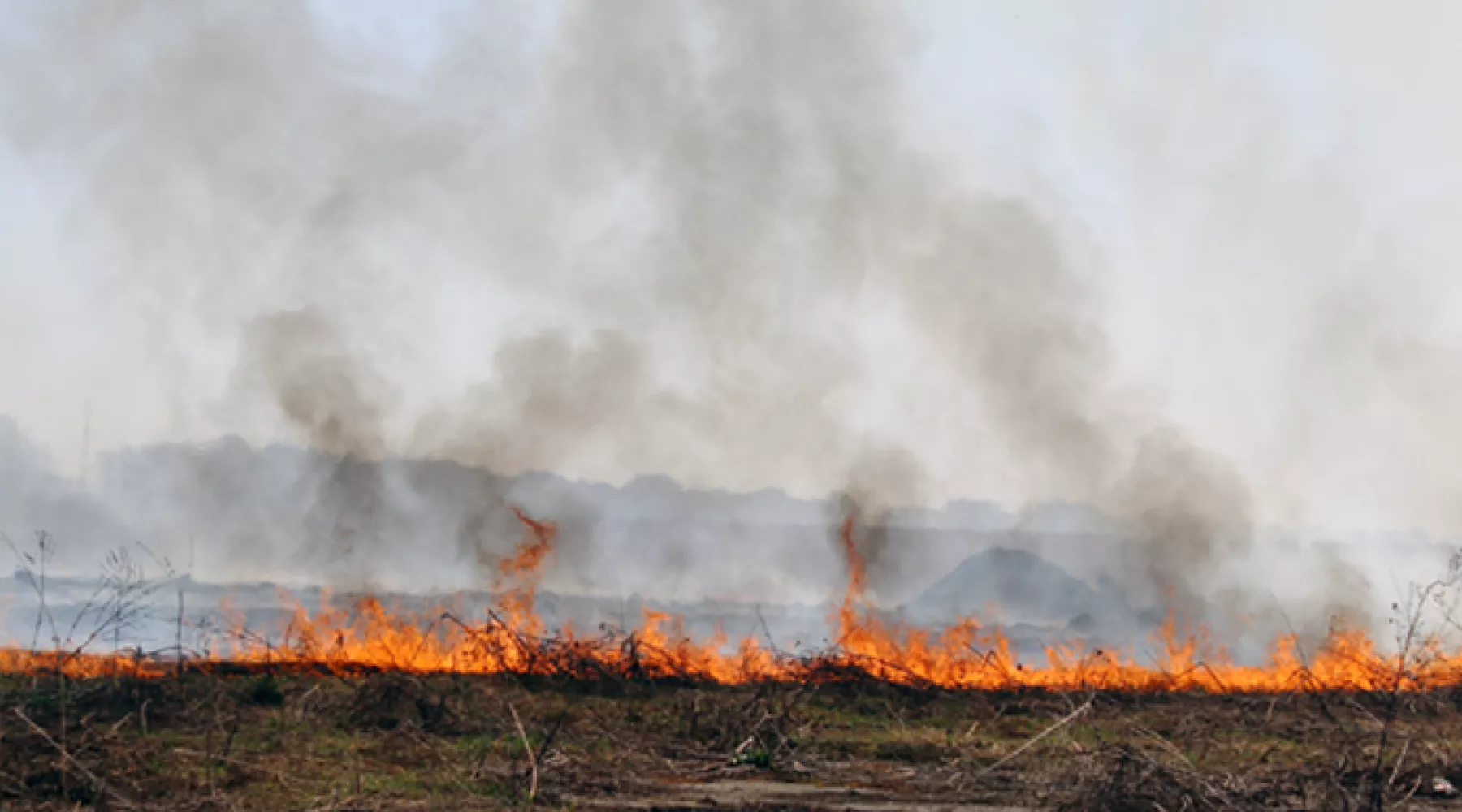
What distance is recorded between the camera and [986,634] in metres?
22.7

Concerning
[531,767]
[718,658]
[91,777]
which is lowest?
[91,777]

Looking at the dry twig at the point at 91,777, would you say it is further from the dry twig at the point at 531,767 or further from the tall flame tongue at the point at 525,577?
the tall flame tongue at the point at 525,577

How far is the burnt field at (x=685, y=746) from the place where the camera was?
32.7ft

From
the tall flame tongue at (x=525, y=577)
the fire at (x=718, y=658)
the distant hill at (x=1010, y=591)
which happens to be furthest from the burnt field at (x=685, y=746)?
the distant hill at (x=1010, y=591)

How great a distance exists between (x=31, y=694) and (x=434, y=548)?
686 inches

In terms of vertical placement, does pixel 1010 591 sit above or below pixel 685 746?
above

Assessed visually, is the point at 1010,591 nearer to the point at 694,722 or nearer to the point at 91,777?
the point at 694,722

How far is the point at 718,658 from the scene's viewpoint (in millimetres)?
19641

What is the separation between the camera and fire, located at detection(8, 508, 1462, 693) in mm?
18375

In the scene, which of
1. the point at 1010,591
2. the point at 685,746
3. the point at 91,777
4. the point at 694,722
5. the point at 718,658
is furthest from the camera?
the point at 1010,591

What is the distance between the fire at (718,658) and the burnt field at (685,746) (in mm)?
390

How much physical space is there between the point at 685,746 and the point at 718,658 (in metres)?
6.04

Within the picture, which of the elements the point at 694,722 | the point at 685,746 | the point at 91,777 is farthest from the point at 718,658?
the point at 91,777

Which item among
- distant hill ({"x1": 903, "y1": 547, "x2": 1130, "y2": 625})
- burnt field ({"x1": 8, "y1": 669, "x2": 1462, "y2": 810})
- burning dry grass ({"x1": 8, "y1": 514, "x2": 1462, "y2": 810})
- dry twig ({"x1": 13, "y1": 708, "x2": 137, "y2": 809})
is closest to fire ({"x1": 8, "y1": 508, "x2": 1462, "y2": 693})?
burning dry grass ({"x1": 8, "y1": 514, "x2": 1462, "y2": 810})
